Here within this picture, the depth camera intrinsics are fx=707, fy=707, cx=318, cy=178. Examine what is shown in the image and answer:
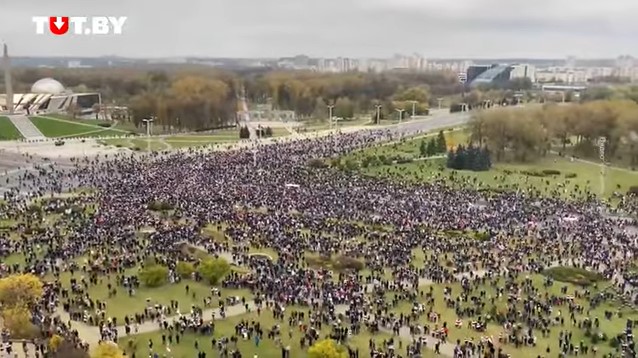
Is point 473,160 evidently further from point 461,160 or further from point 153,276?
point 153,276

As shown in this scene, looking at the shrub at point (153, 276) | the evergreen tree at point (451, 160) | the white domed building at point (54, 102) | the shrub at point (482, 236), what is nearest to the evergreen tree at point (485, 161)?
the evergreen tree at point (451, 160)

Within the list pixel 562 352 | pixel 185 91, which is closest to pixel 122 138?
A: pixel 185 91

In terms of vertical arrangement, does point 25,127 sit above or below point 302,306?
above

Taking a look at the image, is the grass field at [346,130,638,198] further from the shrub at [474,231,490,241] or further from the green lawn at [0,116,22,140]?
the green lawn at [0,116,22,140]

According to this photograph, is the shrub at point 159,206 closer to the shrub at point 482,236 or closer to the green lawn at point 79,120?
the shrub at point 482,236

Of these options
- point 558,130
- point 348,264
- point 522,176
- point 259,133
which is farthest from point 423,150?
point 348,264

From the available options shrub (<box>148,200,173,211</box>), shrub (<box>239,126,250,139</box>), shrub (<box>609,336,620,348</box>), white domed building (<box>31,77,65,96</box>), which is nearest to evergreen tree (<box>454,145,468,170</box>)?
shrub (<box>148,200,173,211</box>)

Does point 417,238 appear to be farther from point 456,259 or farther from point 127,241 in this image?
point 127,241
